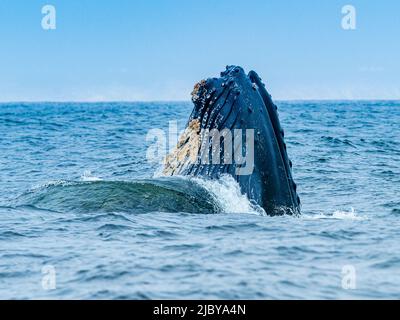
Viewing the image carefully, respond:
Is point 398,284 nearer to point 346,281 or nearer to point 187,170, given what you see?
point 346,281

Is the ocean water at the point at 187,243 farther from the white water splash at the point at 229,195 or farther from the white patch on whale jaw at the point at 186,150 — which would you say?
the white patch on whale jaw at the point at 186,150

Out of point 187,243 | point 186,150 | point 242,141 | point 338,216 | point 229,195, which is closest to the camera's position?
point 187,243

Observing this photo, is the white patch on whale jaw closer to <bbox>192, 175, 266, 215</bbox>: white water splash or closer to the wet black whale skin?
the wet black whale skin

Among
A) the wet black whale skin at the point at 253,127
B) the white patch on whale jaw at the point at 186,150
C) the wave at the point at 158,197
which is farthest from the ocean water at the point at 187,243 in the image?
the white patch on whale jaw at the point at 186,150

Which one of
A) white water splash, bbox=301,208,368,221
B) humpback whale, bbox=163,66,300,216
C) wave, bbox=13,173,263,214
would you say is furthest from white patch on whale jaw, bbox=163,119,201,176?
white water splash, bbox=301,208,368,221

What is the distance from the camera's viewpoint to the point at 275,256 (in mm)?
7562

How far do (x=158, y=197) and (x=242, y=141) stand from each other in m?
1.25

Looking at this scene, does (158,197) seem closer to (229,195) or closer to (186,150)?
(229,195)

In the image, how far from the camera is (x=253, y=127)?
9211 millimetres

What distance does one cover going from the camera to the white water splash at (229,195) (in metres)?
9.02

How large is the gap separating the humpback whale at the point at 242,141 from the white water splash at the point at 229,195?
7 cm

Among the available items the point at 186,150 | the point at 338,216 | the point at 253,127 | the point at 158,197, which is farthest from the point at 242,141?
the point at 338,216
